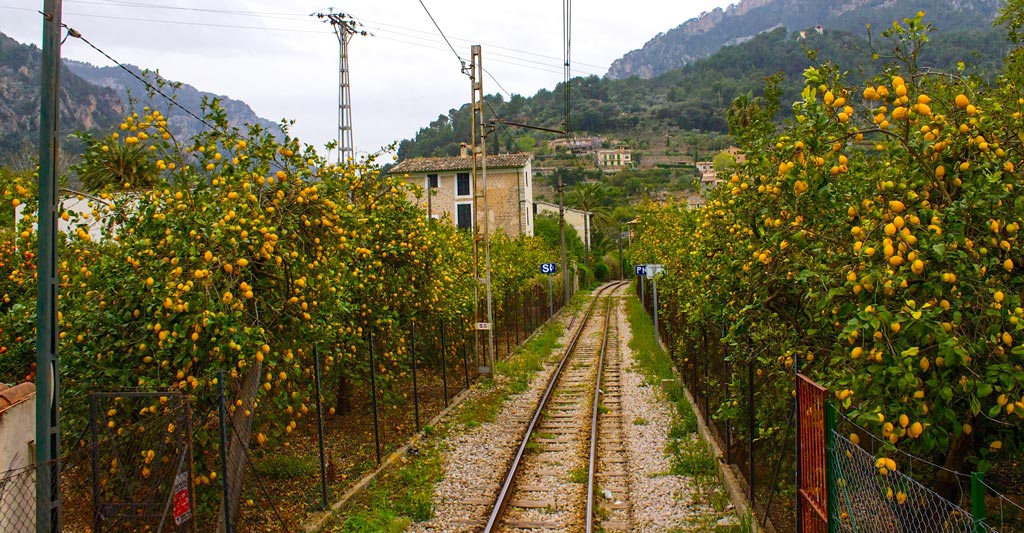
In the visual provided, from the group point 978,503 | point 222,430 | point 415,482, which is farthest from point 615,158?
point 978,503

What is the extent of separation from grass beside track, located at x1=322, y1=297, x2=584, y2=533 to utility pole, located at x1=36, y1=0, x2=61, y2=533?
3634mm

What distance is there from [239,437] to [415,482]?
10.8ft

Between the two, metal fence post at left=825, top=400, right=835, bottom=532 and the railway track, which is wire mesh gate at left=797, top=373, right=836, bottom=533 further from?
the railway track

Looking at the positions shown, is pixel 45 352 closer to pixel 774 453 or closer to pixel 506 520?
pixel 506 520

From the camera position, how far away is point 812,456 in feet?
19.8

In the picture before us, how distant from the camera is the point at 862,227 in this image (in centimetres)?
540

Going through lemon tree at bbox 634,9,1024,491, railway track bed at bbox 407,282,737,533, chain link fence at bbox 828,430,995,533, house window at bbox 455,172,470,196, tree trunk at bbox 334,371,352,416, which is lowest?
railway track bed at bbox 407,282,737,533

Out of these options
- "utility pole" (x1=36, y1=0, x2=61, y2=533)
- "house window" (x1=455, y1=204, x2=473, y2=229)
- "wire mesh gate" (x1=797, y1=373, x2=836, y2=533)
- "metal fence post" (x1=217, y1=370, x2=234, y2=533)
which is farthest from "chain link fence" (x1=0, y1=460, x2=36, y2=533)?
"house window" (x1=455, y1=204, x2=473, y2=229)

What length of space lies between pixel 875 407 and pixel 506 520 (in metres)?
5.27

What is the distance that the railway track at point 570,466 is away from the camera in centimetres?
896

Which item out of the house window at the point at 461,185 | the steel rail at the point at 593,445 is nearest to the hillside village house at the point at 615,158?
the house window at the point at 461,185

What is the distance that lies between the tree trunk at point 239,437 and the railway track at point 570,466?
2.66 metres

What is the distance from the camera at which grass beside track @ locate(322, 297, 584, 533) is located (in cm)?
875

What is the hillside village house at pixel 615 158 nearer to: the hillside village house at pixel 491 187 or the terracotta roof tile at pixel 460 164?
the terracotta roof tile at pixel 460 164
